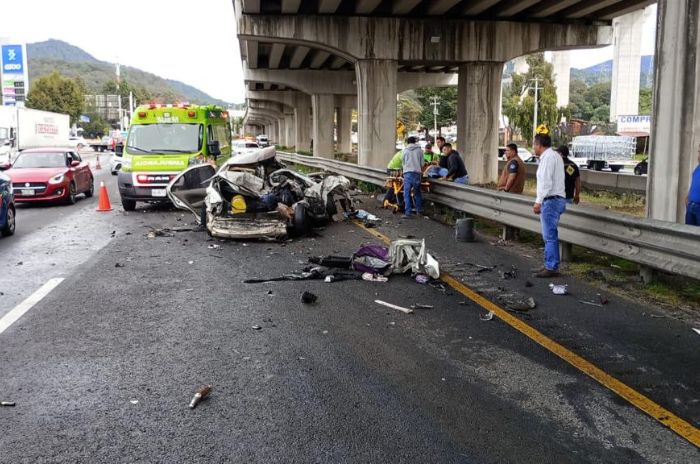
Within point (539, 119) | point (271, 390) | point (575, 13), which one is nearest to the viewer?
point (271, 390)

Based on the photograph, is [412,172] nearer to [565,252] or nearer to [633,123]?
[565,252]

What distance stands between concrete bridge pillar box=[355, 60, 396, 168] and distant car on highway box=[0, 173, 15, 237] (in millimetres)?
14422

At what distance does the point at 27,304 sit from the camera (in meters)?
7.09

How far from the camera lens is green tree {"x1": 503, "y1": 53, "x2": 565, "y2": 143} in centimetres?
7919

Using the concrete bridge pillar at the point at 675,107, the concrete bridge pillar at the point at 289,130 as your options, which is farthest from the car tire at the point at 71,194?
the concrete bridge pillar at the point at 289,130

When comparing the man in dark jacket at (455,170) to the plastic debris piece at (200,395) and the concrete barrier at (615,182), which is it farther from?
the plastic debris piece at (200,395)

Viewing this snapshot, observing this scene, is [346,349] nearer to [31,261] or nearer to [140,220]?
[31,261]

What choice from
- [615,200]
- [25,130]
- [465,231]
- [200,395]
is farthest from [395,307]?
[25,130]

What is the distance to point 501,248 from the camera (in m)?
10.7

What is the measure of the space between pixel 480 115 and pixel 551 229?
1671 cm

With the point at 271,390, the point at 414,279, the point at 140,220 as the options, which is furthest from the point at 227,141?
the point at 271,390

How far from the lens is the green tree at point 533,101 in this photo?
260ft

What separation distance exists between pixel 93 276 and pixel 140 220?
6.31 m

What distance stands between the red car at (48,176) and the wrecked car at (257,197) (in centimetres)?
643
